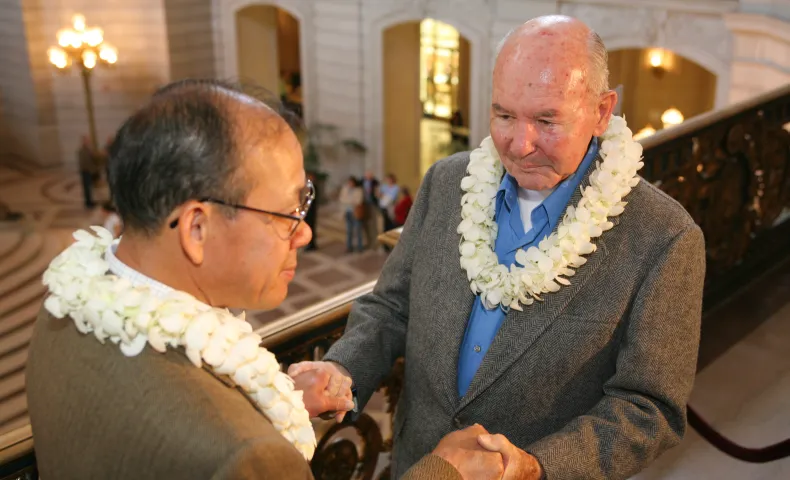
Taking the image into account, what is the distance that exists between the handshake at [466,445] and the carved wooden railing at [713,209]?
0.35 metres

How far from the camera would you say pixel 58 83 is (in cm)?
1828

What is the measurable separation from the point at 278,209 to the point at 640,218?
1055 millimetres

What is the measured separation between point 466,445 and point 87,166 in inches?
578

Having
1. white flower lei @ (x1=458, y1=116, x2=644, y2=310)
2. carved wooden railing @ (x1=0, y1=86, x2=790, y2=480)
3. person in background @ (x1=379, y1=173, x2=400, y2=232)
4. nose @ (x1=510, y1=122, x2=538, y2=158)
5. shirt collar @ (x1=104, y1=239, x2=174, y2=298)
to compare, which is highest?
nose @ (x1=510, y1=122, x2=538, y2=158)

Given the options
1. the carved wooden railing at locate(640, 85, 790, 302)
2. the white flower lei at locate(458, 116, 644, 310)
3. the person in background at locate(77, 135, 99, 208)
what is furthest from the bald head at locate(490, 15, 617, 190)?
the person in background at locate(77, 135, 99, 208)

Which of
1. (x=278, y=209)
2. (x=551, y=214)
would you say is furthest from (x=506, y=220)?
(x=278, y=209)

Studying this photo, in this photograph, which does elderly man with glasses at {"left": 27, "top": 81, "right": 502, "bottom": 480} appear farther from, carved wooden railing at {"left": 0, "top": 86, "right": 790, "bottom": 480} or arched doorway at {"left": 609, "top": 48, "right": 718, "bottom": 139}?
arched doorway at {"left": 609, "top": 48, "right": 718, "bottom": 139}

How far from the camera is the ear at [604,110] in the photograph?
218 centimetres

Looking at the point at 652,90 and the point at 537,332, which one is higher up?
the point at 537,332

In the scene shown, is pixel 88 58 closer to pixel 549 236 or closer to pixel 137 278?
pixel 549 236

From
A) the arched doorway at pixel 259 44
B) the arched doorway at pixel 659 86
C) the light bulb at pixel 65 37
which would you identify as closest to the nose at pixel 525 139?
the arched doorway at pixel 659 86

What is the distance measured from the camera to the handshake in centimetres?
195

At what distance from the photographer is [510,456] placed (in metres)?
1.99

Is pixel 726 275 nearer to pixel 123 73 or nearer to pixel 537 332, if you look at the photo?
pixel 537 332
